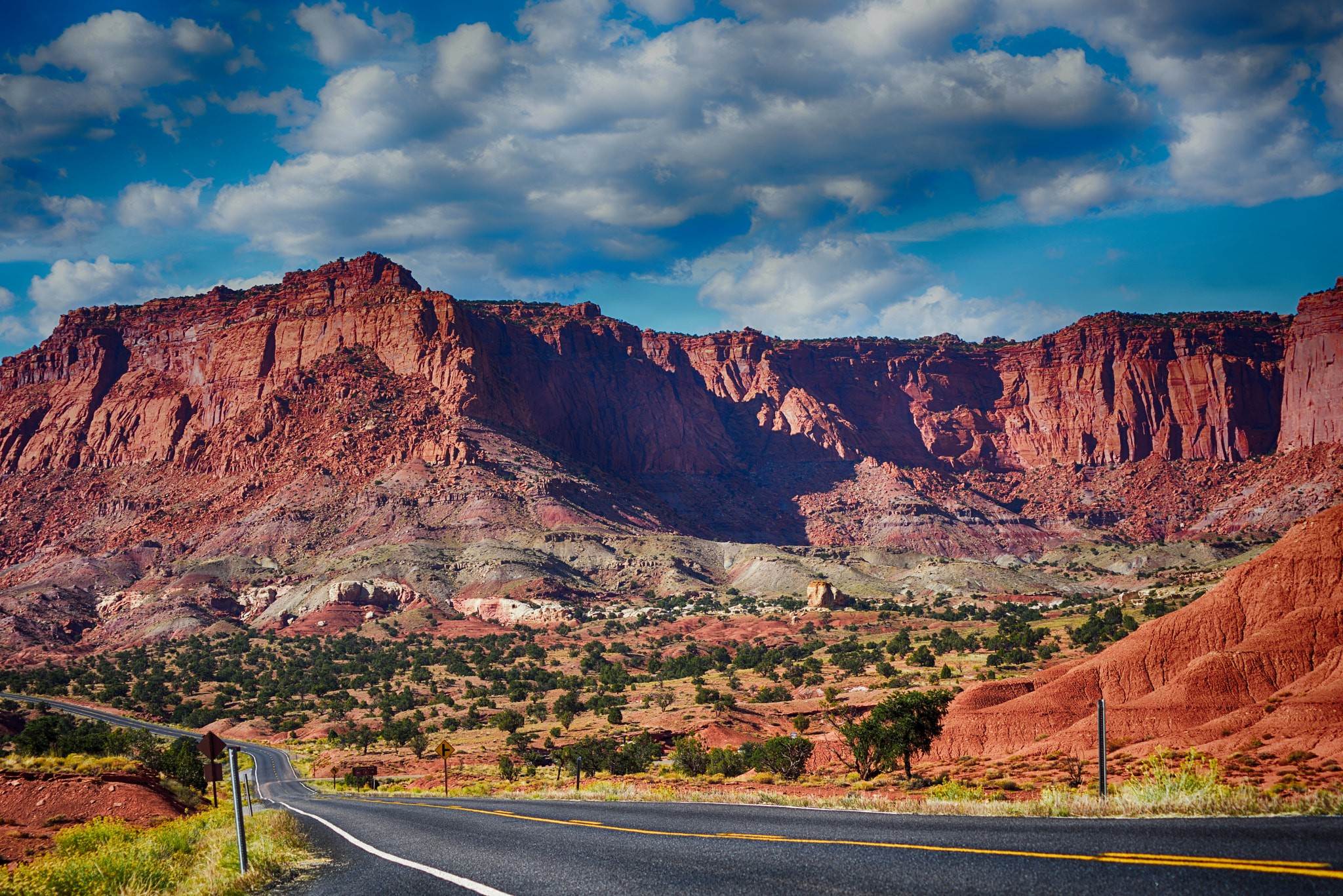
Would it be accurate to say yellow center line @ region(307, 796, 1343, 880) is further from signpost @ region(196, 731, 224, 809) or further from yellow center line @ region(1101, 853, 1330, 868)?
signpost @ region(196, 731, 224, 809)

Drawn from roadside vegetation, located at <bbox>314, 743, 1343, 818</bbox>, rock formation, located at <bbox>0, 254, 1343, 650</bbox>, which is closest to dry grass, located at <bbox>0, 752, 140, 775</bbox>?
roadside vegetation, located at <bbox>314, 743, 1343, 818</bbox>

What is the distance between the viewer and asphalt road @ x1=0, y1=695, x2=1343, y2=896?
20.6ft

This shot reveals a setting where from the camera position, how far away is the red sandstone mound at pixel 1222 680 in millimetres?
22016

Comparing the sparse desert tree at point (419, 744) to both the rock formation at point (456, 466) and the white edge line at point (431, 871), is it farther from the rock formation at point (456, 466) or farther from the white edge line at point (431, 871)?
the rock formation at point (456, 466)

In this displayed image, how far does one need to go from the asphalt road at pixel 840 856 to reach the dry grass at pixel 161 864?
0.86 meters

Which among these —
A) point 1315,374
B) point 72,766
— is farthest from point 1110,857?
point 1315,374

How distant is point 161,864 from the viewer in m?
12.5

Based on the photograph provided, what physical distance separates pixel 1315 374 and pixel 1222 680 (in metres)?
167

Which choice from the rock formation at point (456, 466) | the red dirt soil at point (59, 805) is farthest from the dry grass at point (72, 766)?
the rock formation at point (456, 466)

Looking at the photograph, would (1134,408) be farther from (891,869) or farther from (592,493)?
(891,869)

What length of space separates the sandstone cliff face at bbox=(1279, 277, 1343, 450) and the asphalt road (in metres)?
176

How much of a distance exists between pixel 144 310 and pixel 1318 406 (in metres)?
235

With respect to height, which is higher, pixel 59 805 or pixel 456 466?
pixel 456 466

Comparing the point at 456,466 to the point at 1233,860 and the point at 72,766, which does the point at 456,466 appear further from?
the point at 1233,860
